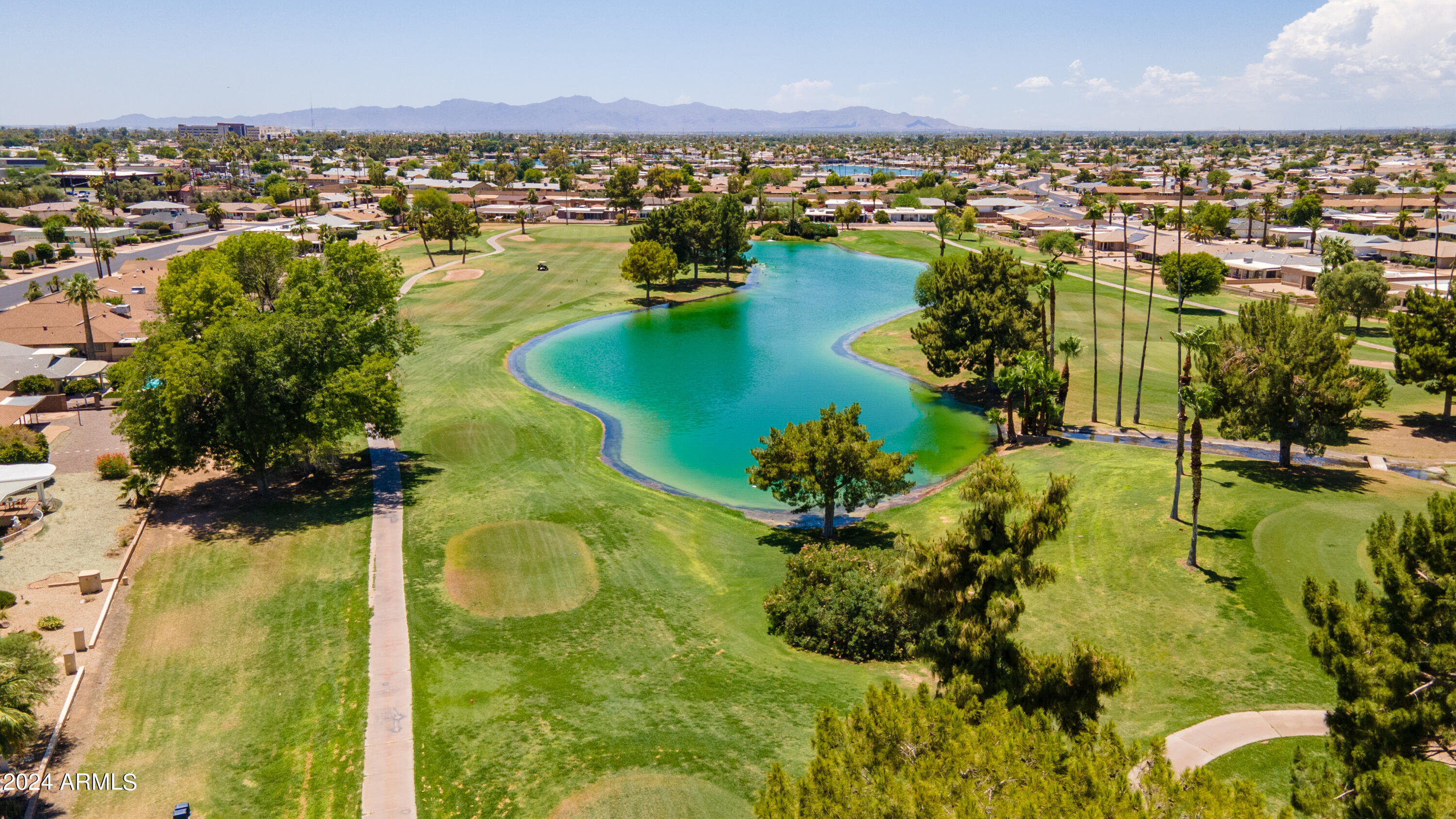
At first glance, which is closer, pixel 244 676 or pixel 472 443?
pixel 244 676

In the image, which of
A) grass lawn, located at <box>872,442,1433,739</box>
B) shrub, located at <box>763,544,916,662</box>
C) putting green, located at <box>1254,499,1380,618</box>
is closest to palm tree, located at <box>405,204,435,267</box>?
shrub, located at <box>763,544,916,662</box>

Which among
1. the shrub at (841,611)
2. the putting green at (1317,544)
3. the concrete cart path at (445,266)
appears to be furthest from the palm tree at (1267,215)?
the shrub at (841,611)

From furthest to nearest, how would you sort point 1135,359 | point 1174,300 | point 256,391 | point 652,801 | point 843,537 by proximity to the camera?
point 1174,300
point 1135,359
point 256,391
point 843,537
point 652,801

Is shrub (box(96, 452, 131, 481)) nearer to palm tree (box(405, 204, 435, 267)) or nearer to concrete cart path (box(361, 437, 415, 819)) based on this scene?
concrete cart path (box(361, 437, 415, 819))

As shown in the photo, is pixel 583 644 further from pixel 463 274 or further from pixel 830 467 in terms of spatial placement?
pixel 463 274

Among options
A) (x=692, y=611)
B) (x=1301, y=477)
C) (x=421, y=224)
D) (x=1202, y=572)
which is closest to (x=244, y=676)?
(x=692, y=611)

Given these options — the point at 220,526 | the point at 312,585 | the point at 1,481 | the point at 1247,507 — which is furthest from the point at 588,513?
→ the point at 1247,507
